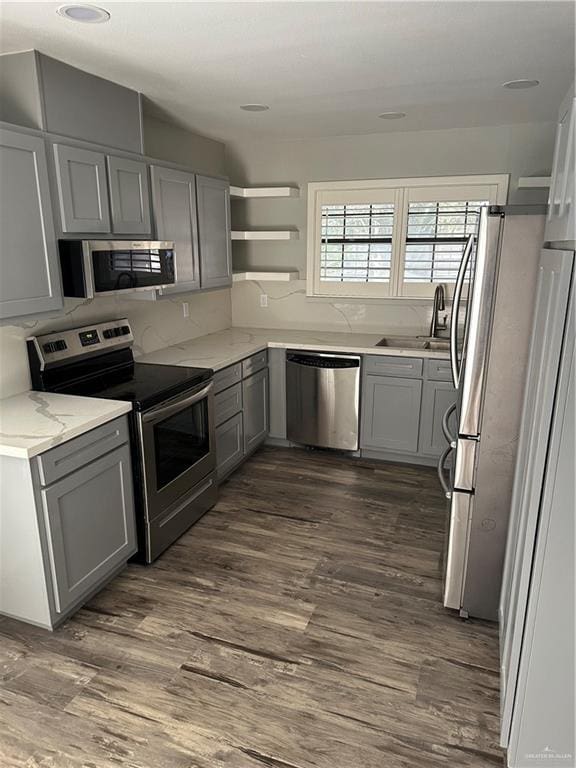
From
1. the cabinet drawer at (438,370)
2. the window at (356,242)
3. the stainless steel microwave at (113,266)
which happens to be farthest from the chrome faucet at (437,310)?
the stainless steel microwave at (113,266)

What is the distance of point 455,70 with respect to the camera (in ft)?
8.32

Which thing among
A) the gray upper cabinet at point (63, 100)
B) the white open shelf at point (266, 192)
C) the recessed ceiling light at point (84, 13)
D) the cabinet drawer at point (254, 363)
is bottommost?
the cabinet drawer at point (254, 363)

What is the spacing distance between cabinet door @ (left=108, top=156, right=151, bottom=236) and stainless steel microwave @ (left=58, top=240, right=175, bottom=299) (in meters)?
0.13

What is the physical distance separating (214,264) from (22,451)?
228 centimetres

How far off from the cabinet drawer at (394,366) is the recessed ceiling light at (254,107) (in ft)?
5.94

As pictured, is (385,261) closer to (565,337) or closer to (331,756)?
(565,337)

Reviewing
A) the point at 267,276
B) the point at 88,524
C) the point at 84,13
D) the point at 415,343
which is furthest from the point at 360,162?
the point at 88,524

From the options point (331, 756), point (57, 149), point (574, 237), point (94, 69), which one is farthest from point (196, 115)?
point (331, 756)

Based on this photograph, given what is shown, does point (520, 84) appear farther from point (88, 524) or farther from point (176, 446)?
point (88, 524)

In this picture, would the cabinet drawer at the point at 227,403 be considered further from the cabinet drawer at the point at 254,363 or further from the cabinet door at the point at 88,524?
the cabinet door at the point at 88,524

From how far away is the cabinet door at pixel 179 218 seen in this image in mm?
3176

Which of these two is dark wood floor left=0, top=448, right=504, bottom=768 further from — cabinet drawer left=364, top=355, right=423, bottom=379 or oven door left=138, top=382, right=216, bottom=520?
cabinet drawer left=364, top=355, right=423, bottom=379

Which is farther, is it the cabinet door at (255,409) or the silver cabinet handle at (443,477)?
the cabinet door at (255,409)

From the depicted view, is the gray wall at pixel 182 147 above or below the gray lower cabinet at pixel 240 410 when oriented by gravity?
above
